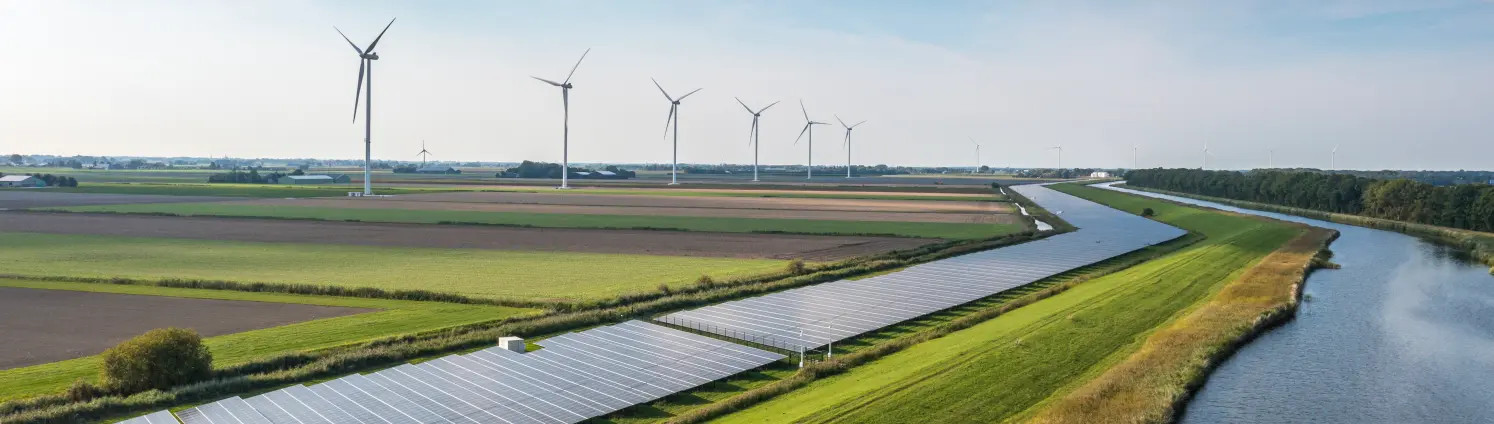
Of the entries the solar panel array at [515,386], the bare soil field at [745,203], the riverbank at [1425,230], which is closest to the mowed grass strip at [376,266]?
the solar panel array at [515,386]

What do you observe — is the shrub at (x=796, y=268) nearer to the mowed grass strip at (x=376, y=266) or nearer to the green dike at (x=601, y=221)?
the mowed grass strip at (x=376, y=266)

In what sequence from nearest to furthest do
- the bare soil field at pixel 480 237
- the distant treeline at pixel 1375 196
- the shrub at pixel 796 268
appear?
1. the shrub at pixel 796 268
2. the bare soil field at pixel 480 237
3. the distant treeline at pixel 1375 196

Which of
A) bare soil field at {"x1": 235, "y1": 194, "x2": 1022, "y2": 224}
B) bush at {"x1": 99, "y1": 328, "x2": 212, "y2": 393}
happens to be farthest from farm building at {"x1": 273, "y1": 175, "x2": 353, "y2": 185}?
bush at {"x1": 99, "y1": 328, "x2": 212, "y2": 393}

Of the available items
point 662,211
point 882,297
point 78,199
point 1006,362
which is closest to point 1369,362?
point 1006,362

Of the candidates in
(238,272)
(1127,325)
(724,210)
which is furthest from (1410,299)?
(724,210)

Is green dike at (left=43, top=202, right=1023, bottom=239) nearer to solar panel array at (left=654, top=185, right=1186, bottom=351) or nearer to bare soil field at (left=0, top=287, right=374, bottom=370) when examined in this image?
solar panel array at (left=654, top=185, right=1186, bottom=351)

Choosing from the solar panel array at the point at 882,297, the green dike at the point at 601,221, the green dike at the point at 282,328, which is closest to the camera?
the green dike at the point at 282,328

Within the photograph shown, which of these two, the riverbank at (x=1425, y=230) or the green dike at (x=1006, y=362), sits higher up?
the riverbank at (x=1425, y=230)
